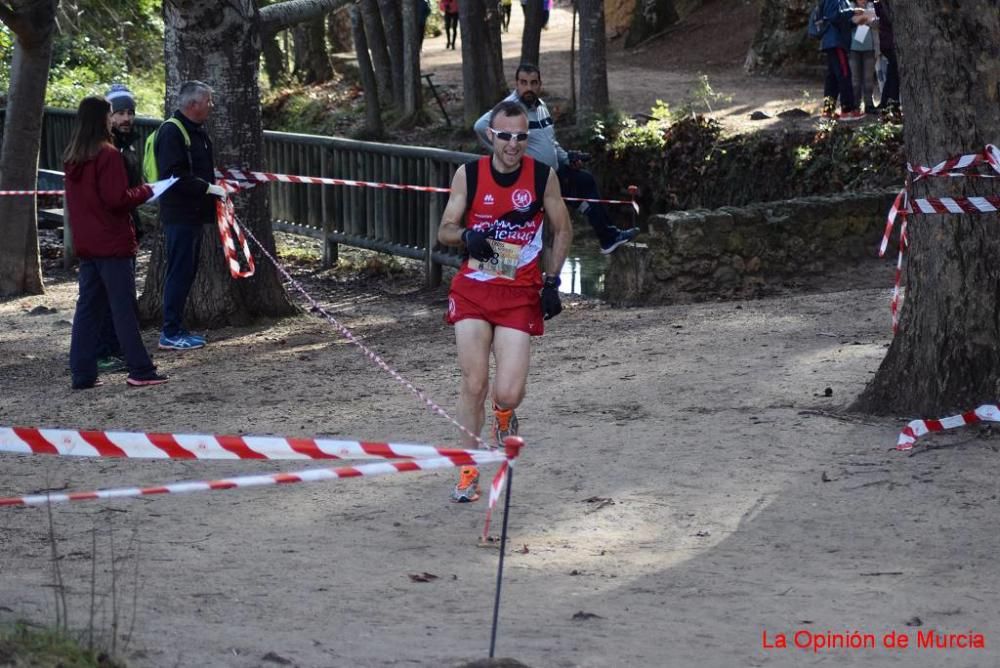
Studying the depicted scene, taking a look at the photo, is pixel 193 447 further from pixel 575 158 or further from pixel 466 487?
pixel 575 158

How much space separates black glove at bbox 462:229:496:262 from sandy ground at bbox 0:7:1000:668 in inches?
48.4

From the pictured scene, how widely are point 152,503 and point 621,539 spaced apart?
91.9 inches

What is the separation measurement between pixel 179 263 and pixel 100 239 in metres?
1.39

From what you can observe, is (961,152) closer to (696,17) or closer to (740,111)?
(740,111)

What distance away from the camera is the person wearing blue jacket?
18.6 meters

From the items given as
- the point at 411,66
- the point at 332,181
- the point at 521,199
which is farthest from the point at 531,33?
the point at 521,199

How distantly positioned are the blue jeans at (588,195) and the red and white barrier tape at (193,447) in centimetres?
779

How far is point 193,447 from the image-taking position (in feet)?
18.5

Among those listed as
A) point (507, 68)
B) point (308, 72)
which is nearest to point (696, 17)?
point (507, 68)

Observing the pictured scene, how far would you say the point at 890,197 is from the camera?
1392cm

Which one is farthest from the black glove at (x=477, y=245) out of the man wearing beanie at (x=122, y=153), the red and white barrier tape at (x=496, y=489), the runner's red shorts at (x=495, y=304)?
the man wearing beanie at (x=122, y=153)

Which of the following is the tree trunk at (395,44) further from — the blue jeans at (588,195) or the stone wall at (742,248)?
the stone wall at (742,248)

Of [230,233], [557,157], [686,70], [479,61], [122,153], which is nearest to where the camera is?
[122,153]

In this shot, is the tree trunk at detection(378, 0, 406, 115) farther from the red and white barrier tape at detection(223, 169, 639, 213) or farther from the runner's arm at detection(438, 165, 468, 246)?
the runner's arm at detection(438, 165, 468, 246)
